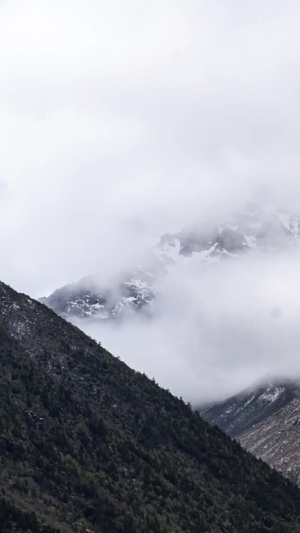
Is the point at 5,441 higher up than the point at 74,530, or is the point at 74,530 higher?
the point at 5,441

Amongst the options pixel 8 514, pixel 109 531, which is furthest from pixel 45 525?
pixel 109 531

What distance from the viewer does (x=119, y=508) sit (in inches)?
7662

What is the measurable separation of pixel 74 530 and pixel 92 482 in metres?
22.2

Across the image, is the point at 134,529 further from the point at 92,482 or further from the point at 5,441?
the point at 5,441

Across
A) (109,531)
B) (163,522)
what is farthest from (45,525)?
(163,522)

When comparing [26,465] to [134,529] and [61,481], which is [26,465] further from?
[134,529]

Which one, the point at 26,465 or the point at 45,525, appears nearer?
the point at 45,525

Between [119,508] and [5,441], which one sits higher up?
[5,441]

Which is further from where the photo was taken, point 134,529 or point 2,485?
point 134,529

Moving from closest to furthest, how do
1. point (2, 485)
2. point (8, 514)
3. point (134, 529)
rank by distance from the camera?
point (8, 514), point (2, 485), point (134, 529)

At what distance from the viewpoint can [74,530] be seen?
177m

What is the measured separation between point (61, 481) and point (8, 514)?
2775 cm

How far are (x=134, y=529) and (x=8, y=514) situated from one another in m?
32.7

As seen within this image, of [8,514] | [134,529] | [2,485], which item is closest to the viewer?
[8,514]
